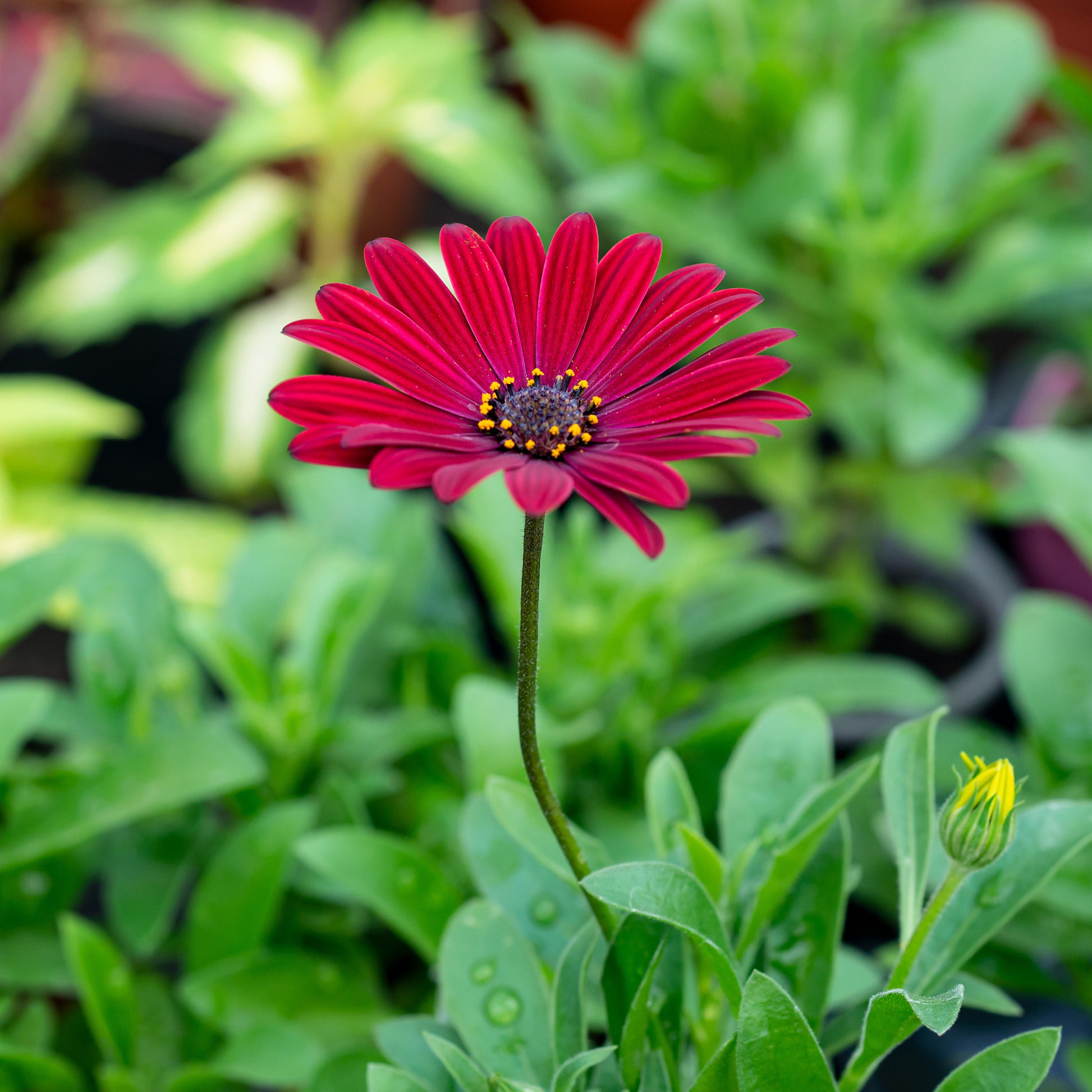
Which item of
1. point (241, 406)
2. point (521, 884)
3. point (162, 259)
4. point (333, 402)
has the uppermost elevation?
point (162, 259)

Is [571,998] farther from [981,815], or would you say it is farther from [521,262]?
[521,262]

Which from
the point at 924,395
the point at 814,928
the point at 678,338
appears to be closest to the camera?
the point at 678,338

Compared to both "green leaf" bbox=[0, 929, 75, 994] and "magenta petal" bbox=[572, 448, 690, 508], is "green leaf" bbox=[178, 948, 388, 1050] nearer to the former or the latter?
"green leaf" bbox=[0, 929, 75, 994]

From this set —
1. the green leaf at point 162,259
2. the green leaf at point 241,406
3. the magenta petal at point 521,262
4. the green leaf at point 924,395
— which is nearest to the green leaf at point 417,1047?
the magenta petal at point 521,262

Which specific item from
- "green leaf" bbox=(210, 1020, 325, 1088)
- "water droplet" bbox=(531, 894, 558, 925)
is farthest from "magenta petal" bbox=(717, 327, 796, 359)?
"green leaf" bbox=(210, 1020, 325, 1088)

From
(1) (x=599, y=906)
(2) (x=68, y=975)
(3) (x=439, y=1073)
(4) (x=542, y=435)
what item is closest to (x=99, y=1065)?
(2) (x=68, y=975)

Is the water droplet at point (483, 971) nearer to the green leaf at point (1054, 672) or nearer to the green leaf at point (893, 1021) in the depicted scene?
the green leaf at point (893, 1021)

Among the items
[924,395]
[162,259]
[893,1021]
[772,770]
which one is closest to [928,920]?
[893,1021]
